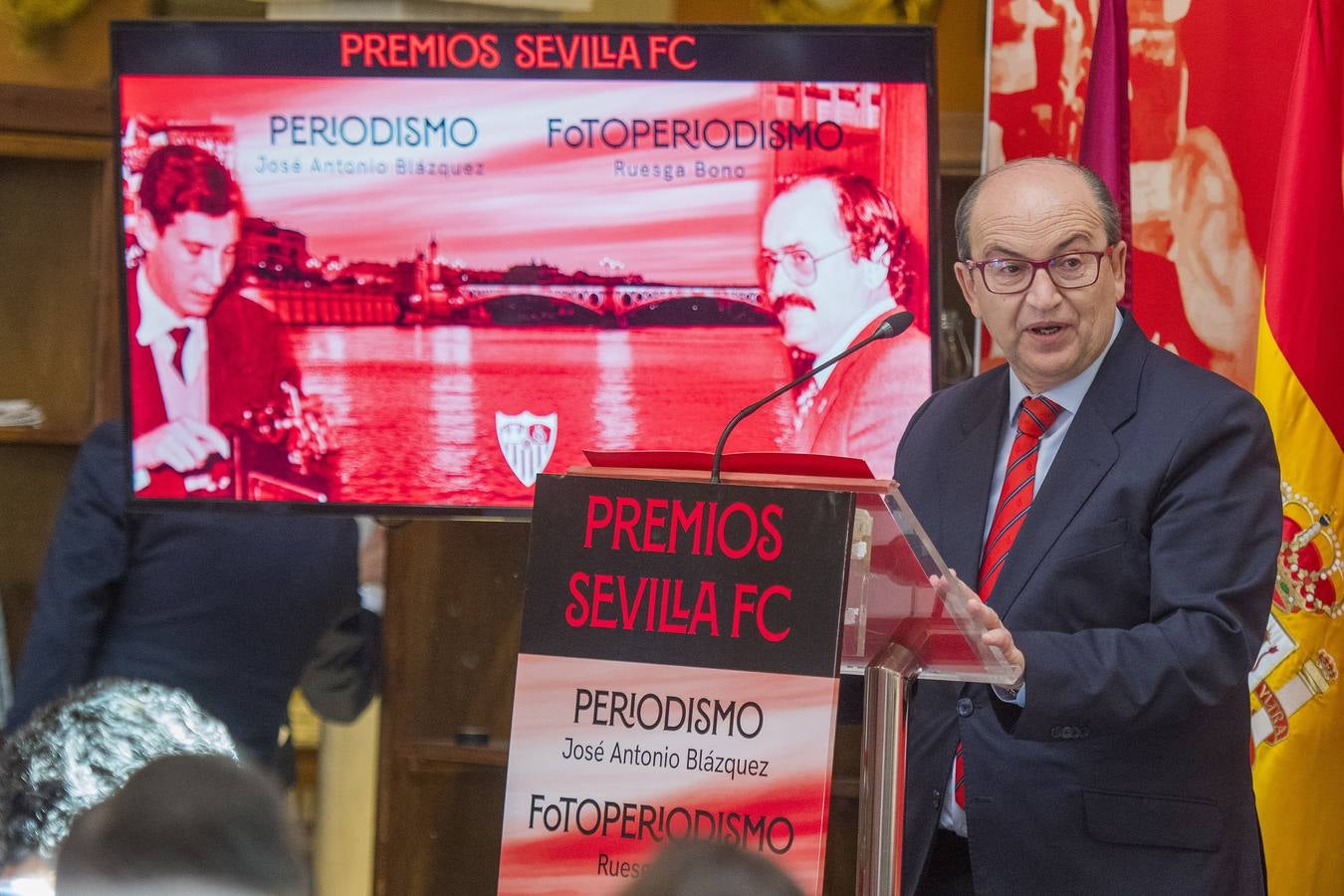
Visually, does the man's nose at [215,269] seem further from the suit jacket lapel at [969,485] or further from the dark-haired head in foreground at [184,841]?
the dark-haired head in foreground at [184,841]

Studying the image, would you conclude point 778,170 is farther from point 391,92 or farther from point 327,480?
point 327,480

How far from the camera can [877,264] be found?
2711 millimetres

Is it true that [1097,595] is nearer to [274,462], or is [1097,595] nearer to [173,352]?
[274,462]

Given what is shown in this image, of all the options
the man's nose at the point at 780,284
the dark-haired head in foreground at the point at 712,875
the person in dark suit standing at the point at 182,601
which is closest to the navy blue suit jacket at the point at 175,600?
the person in dark suit standing at the point at 182,601

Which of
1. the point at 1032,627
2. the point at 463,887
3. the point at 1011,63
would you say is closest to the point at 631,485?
the point at 1032,627

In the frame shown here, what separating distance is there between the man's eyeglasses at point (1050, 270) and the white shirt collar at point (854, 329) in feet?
1.81

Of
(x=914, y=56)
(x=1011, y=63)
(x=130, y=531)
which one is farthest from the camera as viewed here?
(x=1011, y=63)

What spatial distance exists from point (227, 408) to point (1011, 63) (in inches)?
64.8

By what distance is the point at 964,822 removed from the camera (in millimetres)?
2037

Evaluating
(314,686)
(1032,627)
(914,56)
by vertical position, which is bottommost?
(314,686)

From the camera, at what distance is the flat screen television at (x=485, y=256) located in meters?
2.72

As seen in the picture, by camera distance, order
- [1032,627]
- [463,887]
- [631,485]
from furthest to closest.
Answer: [463,887], [1032,627], [631,485]

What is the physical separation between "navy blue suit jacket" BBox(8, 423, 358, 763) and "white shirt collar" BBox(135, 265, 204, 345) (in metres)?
0.21

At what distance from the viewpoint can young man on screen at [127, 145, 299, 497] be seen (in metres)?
2.78
